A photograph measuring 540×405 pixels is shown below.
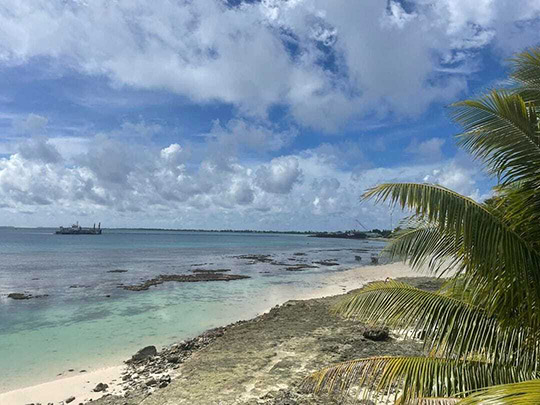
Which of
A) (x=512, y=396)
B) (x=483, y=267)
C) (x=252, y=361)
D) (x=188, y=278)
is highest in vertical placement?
(x=483, y=267)

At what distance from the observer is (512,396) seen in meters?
2.46

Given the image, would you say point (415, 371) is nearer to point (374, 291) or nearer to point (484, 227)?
point (374, 291)

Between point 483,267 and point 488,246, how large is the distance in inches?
10.3

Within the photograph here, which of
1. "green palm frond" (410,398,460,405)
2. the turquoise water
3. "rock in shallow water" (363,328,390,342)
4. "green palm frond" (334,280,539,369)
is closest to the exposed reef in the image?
the turquoise water

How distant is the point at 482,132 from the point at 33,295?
28.4 metres

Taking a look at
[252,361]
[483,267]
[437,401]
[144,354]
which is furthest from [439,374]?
[144,354]

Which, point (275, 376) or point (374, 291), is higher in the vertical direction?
point (374, 291)

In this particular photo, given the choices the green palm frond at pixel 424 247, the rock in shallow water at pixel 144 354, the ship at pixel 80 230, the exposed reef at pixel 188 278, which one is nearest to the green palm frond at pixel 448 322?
the green palm frond at pixel 424 247

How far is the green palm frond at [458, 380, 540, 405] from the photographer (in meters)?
2.32

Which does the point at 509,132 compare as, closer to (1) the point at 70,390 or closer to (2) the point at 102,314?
(1) the point at 70,390

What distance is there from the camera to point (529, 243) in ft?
12.3

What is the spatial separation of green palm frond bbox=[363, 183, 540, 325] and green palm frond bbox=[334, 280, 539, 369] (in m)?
0.35

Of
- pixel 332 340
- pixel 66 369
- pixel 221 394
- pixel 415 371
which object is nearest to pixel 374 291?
pixel 415 371

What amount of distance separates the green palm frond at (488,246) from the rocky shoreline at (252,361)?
15.6 feet
